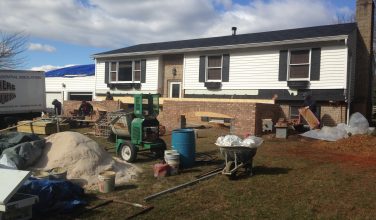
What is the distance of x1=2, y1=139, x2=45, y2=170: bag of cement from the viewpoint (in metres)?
8.40

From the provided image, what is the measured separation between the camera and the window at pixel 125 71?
84.4 ft

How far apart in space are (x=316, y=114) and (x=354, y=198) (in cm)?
1158

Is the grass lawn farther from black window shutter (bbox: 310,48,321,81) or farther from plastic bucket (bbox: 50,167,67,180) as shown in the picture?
black window shutter (bbox: 310,48,321,81)

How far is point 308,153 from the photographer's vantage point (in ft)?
40.9

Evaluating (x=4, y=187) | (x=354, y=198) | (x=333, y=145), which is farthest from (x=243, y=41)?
(x=4, y=187)

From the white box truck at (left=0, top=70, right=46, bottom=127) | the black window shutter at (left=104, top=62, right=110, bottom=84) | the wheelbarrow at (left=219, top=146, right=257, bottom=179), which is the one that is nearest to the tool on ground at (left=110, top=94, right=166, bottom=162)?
the wheelbarrow at (left=219, top=146, right=257, bottom=179)

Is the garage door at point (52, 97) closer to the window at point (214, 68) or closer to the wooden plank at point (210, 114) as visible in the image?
the window at point (214, 68)

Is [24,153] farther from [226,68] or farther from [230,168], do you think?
[226,68]

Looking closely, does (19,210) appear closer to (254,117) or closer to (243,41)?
(254,117)

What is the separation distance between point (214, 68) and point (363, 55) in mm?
8266

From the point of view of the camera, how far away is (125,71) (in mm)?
26312

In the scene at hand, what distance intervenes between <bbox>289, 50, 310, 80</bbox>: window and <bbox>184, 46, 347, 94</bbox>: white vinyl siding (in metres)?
0.60

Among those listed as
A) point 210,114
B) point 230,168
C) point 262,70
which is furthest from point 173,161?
point 262,70

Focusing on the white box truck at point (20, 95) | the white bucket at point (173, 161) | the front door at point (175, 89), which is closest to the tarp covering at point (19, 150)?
the white bucket at point (173, 161)
